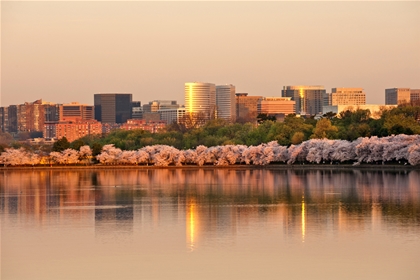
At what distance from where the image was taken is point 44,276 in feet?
88.1

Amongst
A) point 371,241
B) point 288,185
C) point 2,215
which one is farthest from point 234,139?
point 371,241

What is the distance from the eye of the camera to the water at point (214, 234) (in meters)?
27.6

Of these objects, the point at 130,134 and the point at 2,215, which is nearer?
the point at 2,215

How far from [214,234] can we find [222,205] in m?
12.1

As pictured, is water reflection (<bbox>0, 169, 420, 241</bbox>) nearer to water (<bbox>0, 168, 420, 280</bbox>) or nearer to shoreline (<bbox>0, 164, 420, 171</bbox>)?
water (<bbox>0, 168, 420, 280</bbox>)

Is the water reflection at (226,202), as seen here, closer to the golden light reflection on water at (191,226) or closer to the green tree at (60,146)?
the golden light reflection on water at (191,226)

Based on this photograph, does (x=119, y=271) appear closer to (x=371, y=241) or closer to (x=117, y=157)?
(x=371, y=241)

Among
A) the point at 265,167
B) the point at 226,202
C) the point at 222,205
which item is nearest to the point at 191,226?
the point at 222,205

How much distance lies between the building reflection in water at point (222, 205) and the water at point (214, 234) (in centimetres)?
6

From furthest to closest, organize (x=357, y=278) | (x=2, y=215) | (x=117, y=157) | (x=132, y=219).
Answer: (x=117, y=157), (x=2, y=215), (x=132, y=219), (x=357, y=278)

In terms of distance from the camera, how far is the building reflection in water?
3731 centimetres

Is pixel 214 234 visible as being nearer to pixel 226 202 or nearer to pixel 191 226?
pixel 191 226

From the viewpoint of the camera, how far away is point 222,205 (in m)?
47.0

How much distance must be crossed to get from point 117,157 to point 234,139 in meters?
18.1
